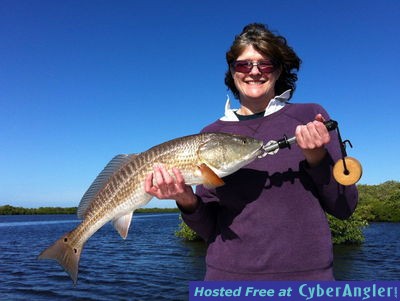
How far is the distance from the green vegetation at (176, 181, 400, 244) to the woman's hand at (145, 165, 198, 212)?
1310 inches

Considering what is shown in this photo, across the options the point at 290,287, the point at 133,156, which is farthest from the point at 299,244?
the point at 133,156

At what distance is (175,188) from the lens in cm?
375

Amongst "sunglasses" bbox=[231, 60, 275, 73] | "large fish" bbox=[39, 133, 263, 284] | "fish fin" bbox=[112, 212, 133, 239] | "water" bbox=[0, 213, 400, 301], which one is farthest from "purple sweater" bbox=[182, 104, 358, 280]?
"water" bbox=[0, 213, 400, 301]

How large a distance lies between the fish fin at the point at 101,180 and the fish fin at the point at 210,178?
3.56 ft

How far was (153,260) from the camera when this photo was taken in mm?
33656

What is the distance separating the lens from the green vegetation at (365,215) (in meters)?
37.6

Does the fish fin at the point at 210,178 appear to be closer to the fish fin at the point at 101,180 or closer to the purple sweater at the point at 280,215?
the purple sweater at the point at 280,215

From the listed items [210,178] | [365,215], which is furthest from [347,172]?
[365,215]

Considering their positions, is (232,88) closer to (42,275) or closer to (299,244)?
(299,244)

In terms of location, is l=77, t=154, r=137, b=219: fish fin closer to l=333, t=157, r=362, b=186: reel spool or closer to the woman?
the woman

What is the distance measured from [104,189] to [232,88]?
1.99 metres

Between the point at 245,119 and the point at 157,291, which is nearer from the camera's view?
the point at 245,119

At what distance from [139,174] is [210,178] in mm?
919

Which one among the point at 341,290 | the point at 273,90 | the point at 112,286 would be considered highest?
the point at 273,90
